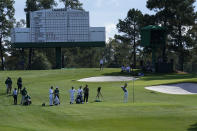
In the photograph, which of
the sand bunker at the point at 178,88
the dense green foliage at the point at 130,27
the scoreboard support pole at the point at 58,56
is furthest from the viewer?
the dense green foliage at the point at 130,27

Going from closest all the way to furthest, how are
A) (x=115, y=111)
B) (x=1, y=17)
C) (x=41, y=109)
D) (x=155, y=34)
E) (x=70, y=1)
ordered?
(x=115, y=111) → (x=41, y=109) → (x=155, y=34) → (x=1, y=17) → (x=70, y=1)

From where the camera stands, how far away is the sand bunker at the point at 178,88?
49.0 meters

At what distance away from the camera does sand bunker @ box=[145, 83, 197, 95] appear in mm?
48969

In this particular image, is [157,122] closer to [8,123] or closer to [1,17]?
[8,123]

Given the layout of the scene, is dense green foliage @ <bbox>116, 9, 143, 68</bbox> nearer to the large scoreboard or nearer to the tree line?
the tree line

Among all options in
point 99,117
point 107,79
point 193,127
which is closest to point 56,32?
point 107,79

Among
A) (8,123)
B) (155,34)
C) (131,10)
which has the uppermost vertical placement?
(131,10)

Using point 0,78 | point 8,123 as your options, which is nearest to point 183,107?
point 8,123

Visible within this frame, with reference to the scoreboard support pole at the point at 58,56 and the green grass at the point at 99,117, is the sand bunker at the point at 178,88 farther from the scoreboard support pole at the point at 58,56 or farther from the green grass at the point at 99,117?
the scoreboard support pole at the point at 58,56

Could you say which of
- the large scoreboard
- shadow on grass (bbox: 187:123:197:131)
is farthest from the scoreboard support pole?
shadow on grass (bbox: 187:123:197:131)

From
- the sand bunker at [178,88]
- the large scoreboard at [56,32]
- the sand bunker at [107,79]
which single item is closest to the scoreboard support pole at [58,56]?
the large scoreboard at [56,32]

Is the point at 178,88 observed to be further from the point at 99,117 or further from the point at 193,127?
the point at 193,127

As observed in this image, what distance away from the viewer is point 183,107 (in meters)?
33.6

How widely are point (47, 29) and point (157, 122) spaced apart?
5537 centimetres
